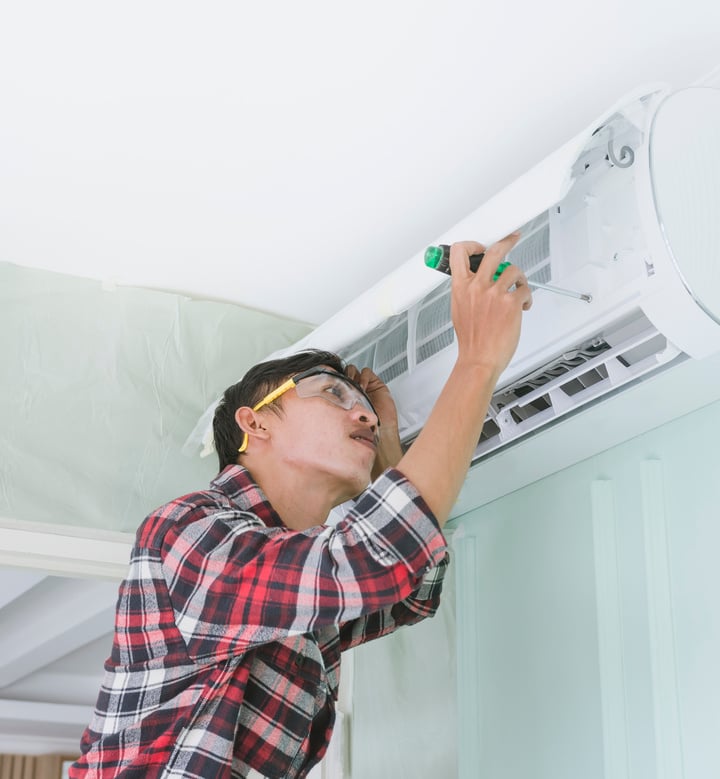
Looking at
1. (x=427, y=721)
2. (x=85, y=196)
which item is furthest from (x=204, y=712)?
(x=85, y=196)

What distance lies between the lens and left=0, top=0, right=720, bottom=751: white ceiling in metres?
1.43

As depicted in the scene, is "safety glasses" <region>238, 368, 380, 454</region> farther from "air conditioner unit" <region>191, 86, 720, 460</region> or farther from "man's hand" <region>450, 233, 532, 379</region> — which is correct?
"man's hand" <region>450, 233, 532, 379</region>

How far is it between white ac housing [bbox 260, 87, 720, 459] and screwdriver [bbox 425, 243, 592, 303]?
2cm

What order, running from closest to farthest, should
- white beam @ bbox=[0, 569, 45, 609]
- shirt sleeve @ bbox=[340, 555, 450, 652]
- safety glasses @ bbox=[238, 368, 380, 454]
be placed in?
shirt sleeve @ bbox=[340, 555, 450, 652], safety glasses @ bbox=[238, 368, 380, 454], white beam @ bbox=[0, 569, 45, 609]

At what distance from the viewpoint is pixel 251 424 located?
1648 millimetres

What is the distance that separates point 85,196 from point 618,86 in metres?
0.97

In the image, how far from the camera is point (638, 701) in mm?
1606

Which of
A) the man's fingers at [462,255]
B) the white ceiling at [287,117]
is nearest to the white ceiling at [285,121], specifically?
the white ceiling at [287,117]

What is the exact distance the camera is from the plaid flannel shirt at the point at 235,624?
118 cm

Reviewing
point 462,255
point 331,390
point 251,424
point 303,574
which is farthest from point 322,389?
point 303,574

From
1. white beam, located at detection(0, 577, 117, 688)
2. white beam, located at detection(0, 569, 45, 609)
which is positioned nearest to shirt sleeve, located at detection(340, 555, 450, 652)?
white beam, located at detection(0, 577, 117, 688)

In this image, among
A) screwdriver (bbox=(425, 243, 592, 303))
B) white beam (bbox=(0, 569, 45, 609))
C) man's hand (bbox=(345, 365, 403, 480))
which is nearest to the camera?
screwdriver (bbox=(425, 243, 592, 303))

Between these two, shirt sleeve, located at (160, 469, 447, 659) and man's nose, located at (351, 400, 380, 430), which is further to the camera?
man's nose, located at (351, 400, 380, 430)

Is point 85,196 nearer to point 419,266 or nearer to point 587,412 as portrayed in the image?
point 419,266
